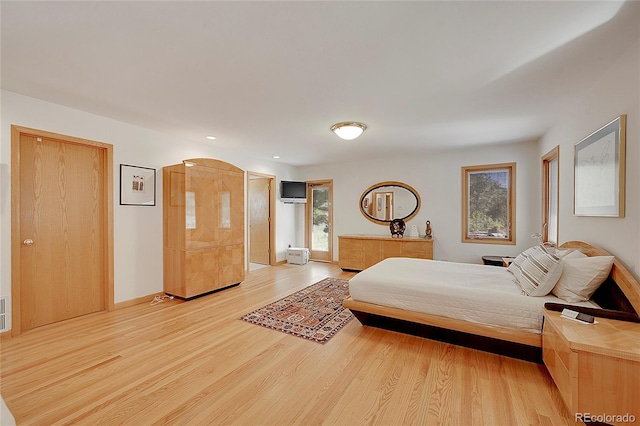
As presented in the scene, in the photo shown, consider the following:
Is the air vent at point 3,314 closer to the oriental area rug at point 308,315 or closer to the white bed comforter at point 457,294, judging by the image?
the oriental area rug at point 308,315

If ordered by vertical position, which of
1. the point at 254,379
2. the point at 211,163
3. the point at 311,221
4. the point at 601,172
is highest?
the point at 211,163

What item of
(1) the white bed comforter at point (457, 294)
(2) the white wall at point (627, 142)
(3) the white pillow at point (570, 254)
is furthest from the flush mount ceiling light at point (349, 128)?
(3) the white pillow at point (570, 254)

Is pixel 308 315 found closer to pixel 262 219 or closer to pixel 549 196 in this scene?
pixel 262 219

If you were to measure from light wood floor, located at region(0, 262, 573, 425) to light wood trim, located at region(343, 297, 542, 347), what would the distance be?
239 mm

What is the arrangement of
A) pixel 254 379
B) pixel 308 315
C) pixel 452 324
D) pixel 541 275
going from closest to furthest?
1. pixel 254 379
2. pixel 541 275
3. pixel 452 324
4. pixel 308 315

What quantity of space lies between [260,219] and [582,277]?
19.1ft

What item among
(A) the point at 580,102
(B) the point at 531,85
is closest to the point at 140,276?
(B) the point at 531,85

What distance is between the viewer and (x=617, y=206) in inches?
79.8

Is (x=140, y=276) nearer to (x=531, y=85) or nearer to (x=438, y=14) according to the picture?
(x=438, y=14)

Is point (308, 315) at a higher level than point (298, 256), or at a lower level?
lower

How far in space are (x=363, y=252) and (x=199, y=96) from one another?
13.6 ft

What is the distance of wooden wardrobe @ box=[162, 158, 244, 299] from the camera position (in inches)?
153

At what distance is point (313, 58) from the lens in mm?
2086

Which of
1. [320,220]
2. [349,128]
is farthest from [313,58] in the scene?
[320,220]
